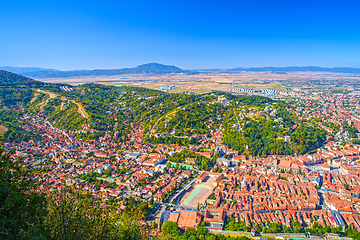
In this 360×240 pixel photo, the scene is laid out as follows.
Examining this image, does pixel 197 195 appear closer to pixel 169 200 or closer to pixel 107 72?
pixel 169 200

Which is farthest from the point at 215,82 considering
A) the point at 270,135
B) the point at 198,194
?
the point at 198,194

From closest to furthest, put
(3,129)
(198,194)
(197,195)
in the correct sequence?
(197,195) → (198,194) → (3,129)

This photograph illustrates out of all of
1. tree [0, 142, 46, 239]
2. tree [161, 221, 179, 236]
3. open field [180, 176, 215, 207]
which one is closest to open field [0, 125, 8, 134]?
open field [180, 176, 215, 207]

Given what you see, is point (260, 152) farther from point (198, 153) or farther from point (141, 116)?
point (141, 116)

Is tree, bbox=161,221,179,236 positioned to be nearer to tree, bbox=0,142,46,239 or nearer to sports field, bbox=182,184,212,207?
sports field, bbox=182,184,212,207

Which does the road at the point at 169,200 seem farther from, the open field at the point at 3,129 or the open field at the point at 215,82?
the open field at the point at 215,82

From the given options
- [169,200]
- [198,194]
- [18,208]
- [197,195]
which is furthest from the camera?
[198,194]

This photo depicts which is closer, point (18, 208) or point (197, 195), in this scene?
point (18, 208)
